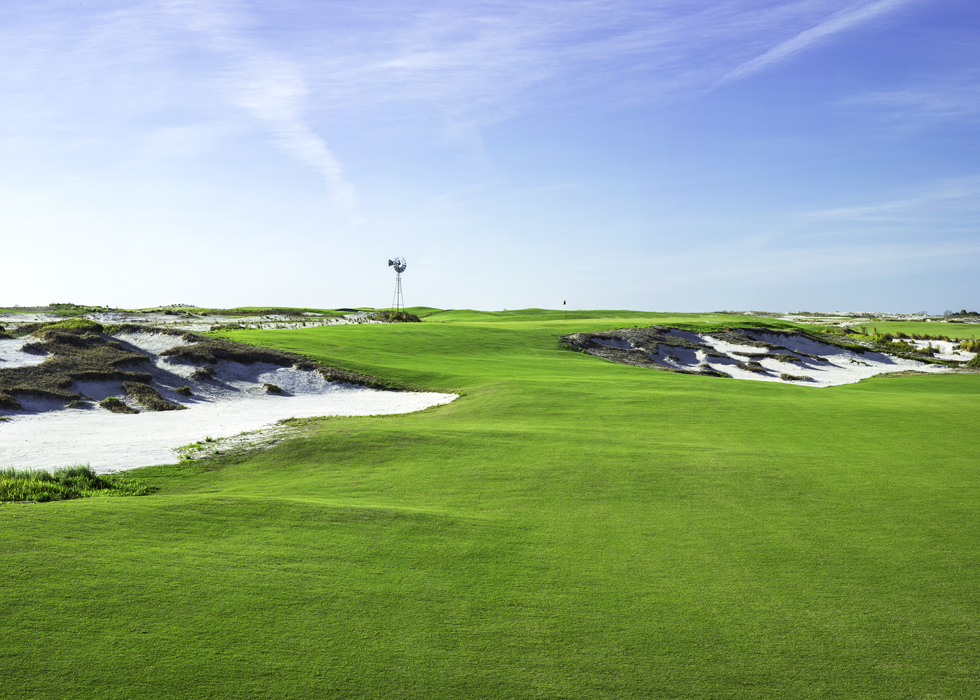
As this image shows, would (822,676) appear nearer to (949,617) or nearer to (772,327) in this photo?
(949,617)

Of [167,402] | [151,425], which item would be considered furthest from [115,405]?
[151,425]

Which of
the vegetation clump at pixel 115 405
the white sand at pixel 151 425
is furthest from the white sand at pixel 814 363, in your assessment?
the vegetation clump at pixel 115 405

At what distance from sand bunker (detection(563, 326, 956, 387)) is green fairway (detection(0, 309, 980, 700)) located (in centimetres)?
3508

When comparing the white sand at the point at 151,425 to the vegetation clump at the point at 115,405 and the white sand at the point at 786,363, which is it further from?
the white sand at the point at 786,363

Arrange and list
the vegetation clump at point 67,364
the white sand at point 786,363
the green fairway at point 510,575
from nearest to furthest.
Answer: the green fairway at point 510,575 < the vegetation clump at point 67,364 < the white sand at point 786,363

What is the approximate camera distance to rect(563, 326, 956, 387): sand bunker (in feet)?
174

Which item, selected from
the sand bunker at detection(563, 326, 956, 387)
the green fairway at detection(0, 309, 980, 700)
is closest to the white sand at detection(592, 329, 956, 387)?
the sand bunker at detection(563, 326, 956, 387)

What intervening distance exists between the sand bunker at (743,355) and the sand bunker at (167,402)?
27457 millimetres

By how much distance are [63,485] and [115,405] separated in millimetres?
16764

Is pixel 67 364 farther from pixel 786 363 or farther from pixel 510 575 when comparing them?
pixel 786 363

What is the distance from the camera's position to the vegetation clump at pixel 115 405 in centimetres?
2872

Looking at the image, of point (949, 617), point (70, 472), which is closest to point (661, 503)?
point (949, 617)

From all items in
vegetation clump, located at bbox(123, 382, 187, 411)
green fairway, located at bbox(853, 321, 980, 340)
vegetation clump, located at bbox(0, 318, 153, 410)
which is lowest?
vegetation clump, located at bbox(123, 382, 187, 411)

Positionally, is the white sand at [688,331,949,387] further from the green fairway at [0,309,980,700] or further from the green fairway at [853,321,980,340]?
the green fairway at [0,309,980,700]
